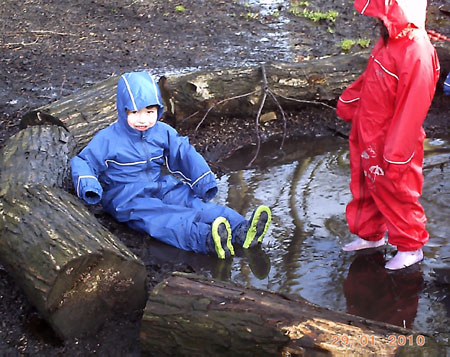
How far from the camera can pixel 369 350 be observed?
292cm

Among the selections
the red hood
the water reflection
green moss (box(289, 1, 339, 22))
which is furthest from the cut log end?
green moss (box(289, 1, 339, 22))

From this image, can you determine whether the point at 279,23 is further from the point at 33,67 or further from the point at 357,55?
the point at 33,67

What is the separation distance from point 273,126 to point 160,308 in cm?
368

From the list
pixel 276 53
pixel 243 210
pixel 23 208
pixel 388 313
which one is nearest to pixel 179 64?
pixel 276 53

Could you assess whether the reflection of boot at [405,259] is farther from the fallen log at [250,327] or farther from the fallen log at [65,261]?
the fallen log at [65,261]

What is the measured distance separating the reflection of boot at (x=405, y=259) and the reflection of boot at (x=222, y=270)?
1.05 metres

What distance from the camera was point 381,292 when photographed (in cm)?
404

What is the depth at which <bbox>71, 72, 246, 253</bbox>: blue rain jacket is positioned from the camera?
14.7ft

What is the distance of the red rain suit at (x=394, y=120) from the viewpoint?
367 centimetres

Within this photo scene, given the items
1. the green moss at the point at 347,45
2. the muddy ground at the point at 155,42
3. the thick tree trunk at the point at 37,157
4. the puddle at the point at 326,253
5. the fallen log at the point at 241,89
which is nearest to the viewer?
the puddle at the point at 326,253

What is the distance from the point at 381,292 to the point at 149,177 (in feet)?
6.17

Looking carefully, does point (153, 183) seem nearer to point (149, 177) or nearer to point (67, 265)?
point (149, 177)

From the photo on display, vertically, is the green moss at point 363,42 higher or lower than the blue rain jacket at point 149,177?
lower

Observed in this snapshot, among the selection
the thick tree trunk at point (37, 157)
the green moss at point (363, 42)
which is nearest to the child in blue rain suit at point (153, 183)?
the thick tree trunk at point (37, 157)
